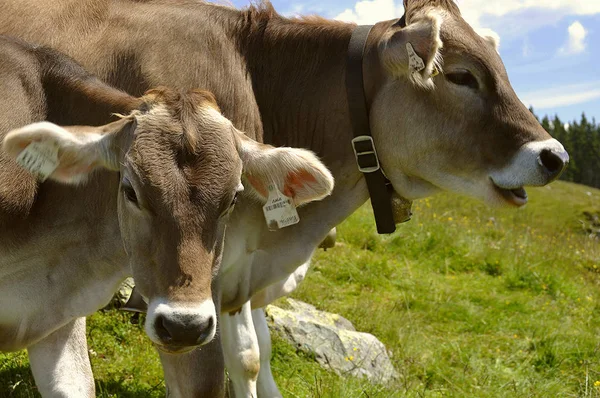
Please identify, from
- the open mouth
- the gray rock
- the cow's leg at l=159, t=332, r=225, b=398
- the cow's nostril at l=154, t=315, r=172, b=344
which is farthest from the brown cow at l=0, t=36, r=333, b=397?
the gray rock

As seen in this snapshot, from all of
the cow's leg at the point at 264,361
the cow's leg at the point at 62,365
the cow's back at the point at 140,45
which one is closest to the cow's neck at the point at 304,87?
the cow's back at the point at 140,45

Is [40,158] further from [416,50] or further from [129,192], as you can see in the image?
[416,50]

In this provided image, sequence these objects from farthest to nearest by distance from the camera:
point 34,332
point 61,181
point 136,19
→ point 136,19
point 34,332
point 61,181

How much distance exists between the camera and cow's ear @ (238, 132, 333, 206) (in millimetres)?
4062

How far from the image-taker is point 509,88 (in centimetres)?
503

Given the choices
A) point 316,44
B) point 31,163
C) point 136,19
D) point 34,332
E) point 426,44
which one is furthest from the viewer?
point 316,44

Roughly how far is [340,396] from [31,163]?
2.97 metres

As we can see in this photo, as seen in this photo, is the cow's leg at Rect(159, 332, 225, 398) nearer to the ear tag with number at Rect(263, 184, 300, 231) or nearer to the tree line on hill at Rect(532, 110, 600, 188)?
the ear tag with number at Rect(263, 184, 300, 231)

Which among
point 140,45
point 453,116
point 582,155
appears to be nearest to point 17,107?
point 140,45

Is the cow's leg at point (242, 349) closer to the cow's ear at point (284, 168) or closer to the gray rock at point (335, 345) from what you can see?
the gray rock at point (335, 345)

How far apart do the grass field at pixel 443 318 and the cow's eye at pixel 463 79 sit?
236 centimetres

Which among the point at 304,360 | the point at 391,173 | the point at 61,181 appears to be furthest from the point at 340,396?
the point at 61,181

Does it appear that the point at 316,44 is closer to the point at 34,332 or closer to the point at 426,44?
the point at 426,44

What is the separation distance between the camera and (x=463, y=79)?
5.00m
